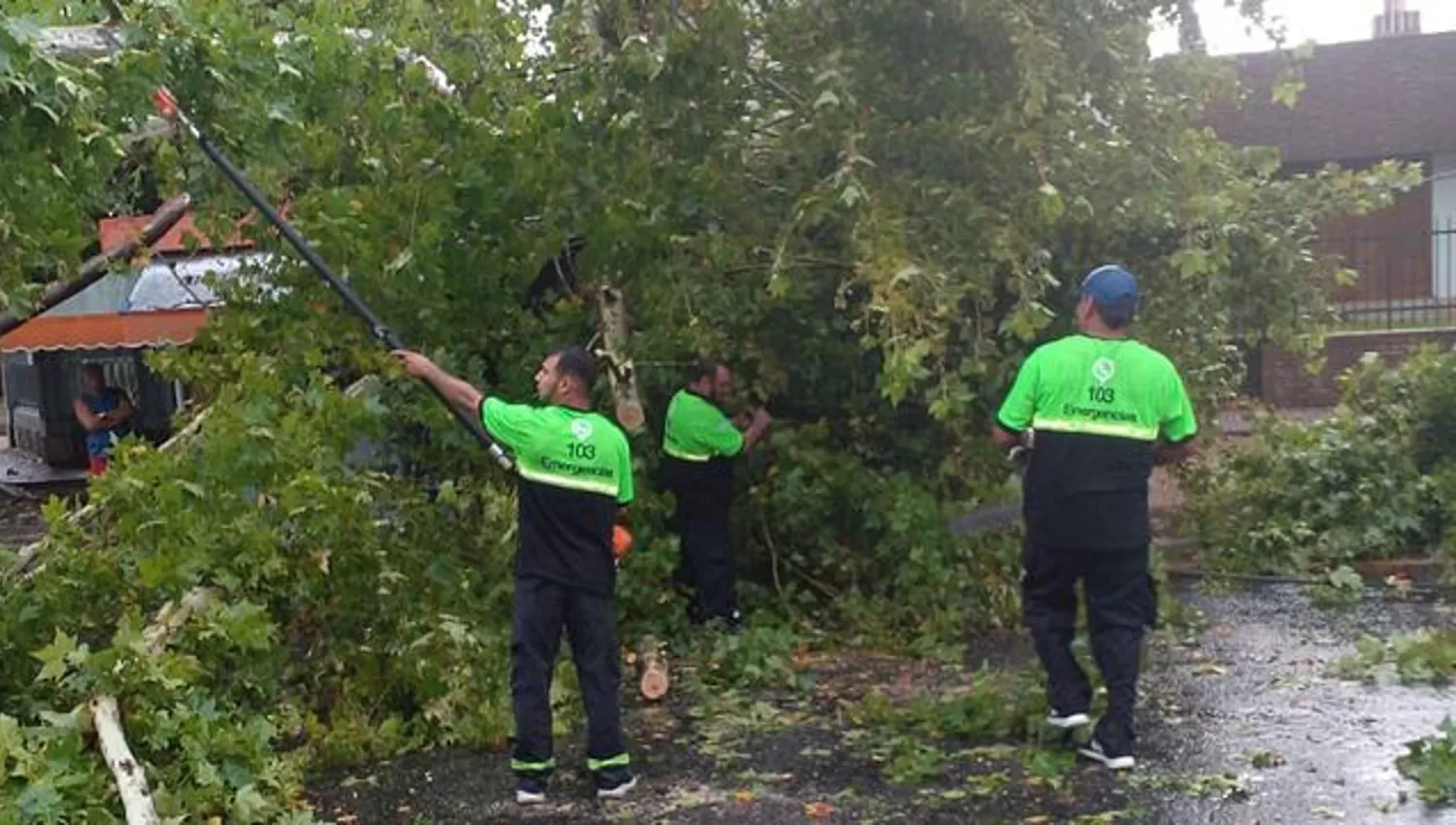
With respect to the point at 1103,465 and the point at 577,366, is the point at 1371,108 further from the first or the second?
the point at 577,366

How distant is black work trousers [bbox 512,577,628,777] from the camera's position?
602cm

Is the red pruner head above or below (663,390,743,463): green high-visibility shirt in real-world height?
above

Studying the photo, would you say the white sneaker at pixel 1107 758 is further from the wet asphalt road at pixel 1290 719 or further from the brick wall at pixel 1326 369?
the brick wall at pixel 1326 369

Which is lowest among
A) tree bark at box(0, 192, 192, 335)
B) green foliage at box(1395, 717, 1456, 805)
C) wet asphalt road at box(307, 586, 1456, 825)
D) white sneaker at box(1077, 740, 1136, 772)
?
wet asphalt road at box(307, 586, 1456, 825)

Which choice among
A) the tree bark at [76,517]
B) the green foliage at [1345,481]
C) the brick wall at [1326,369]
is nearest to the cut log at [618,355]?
the tree bark at [76,517]

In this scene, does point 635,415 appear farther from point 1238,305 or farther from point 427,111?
point 1238,305

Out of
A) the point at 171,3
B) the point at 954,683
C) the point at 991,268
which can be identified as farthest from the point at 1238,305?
the point at 171,3

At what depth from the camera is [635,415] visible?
8.45 metres

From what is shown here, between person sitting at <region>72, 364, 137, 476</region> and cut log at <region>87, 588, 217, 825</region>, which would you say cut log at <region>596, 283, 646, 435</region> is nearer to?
cut log at <region>87, 588, 217, 825</region>

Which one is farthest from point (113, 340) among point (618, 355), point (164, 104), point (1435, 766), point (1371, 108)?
point (1371, 108)

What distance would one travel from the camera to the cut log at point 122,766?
5.25 meters

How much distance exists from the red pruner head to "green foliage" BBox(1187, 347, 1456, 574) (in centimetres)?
693

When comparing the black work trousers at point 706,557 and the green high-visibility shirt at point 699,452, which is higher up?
the green high-visibility shirt at point 699,452

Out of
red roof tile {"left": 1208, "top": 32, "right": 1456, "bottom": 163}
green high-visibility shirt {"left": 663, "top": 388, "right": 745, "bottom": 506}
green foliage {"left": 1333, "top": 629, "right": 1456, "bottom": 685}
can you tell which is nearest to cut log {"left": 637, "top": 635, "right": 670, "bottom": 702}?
green high-visibility shirt {"left": 663, "top": 388, "right": 745, "bottom": 506}
